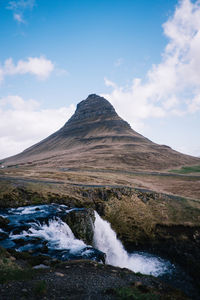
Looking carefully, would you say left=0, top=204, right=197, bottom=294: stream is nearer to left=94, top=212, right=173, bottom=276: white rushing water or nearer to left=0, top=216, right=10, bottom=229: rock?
left=94, top=212, right=173, bottom=276: white rushing water

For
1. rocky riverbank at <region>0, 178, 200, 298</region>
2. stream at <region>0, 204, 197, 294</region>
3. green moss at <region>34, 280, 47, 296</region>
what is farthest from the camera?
rocky riverbank at <region>0, 178, 200, 298</region>

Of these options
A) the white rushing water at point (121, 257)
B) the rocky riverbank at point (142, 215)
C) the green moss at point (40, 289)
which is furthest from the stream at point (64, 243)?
the green moss at point (40, 289)

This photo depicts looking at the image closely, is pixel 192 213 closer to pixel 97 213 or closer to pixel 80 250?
→ pixel 97 213

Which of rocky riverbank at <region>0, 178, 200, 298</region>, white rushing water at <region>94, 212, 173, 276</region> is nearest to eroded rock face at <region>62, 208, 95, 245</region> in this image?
white rushing water at <region>94, 212, 173, 276</region>

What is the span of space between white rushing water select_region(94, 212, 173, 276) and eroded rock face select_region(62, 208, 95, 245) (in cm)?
209

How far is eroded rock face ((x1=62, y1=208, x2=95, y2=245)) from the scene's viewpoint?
27062 millimetres

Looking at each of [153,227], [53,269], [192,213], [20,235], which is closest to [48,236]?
[20,235]

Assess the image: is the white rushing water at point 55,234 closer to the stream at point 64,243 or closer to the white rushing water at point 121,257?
the stream at point 64,243

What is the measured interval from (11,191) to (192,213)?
35.4 m

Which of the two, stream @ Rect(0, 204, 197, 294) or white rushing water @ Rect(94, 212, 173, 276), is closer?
stream @ Rect(0, 204, 197, 294)

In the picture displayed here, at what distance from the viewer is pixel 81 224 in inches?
1095

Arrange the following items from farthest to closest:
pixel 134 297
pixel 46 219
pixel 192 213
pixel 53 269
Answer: pixel 192 213, pixel 46 219, pixel 53 269, pixel 134 297

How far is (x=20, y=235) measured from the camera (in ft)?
71.8

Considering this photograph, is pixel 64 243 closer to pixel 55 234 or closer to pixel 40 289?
pixel 55 234
